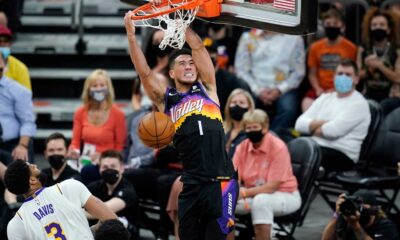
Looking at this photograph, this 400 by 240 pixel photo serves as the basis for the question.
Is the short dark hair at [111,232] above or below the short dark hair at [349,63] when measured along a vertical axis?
below

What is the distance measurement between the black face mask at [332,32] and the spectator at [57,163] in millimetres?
3587

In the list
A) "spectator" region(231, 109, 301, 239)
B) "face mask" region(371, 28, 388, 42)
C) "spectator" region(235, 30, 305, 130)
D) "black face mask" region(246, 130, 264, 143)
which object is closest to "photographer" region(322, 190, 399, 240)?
"spectator" region(231, 109, 301, 239)

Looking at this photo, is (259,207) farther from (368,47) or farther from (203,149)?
(368,47)

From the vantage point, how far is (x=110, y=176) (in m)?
10.9

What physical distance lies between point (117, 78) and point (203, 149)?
19.8ft

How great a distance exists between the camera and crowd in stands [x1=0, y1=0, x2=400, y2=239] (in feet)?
35.8

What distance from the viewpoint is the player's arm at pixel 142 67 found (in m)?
8.84

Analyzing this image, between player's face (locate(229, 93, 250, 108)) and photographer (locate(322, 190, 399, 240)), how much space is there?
6.50ft

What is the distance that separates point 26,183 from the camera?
8.42m

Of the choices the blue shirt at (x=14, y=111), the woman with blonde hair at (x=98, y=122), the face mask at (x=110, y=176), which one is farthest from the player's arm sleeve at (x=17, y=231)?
the blue shirt at (x=14, y=111)

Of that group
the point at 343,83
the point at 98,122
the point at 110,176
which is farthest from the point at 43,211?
the point at 343,83

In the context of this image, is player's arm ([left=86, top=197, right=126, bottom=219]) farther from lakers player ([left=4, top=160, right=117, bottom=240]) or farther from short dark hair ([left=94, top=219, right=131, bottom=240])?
short dark hair ([left=94, top=219, right=131, bottom=240])

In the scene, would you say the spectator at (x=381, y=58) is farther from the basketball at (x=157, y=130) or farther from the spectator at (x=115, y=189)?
the basketball at (x=157, y=130)

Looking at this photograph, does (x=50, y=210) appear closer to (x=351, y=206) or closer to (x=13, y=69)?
(x=351, y=206)
